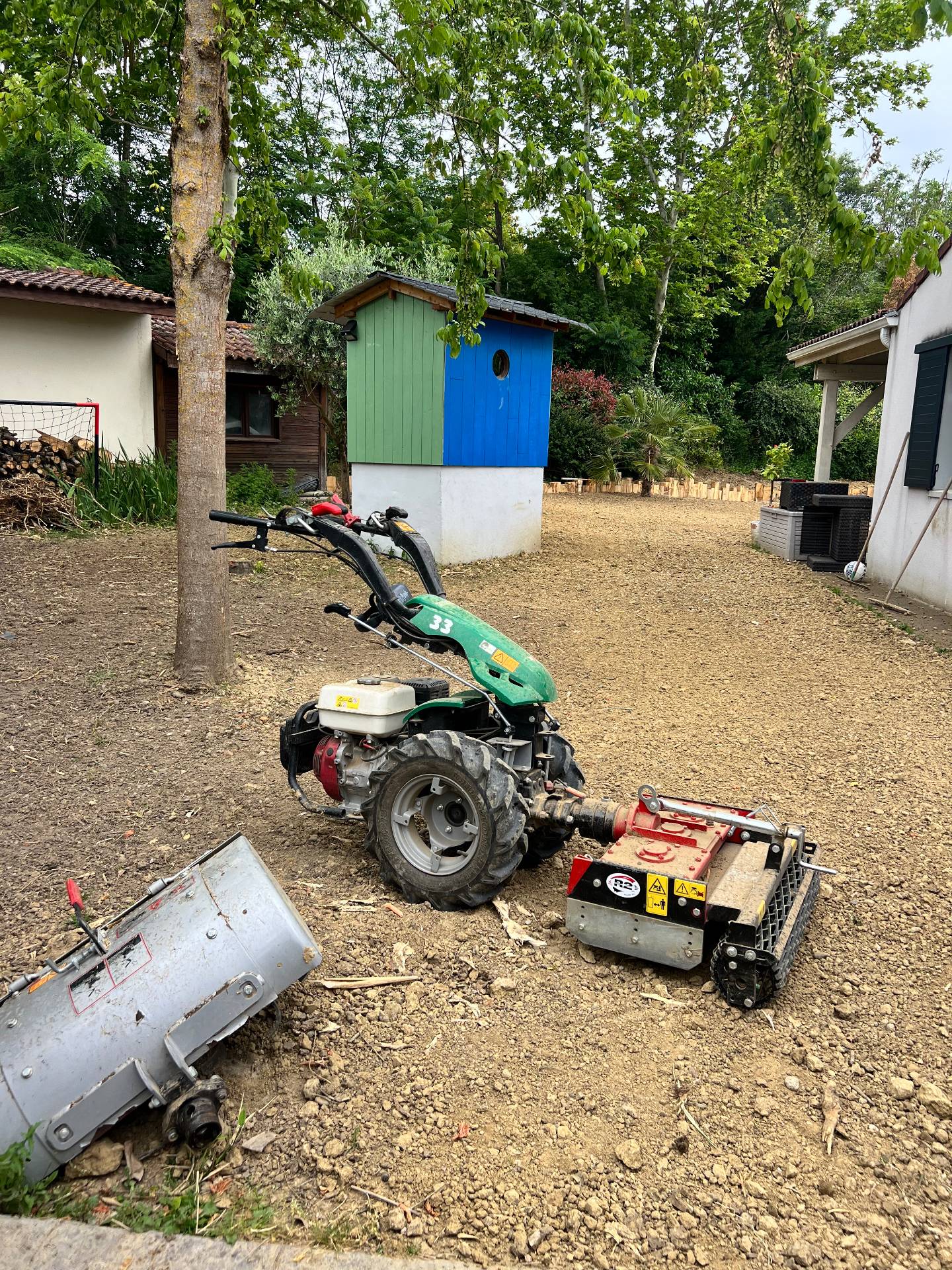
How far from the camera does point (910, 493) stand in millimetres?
10805

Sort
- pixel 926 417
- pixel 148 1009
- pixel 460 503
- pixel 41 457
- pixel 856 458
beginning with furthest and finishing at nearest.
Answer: pixel 856 458
pixel 41 457
pixel 460 503
pixel 926 417
pixel 148 1009

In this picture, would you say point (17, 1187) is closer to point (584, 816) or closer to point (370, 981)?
point (370, 981)

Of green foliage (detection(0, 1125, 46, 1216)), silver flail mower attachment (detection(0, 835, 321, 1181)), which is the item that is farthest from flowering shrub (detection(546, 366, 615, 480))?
green foliage (detection(0, 1125, 46, 1216))

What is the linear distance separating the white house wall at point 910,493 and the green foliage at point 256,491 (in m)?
8.66

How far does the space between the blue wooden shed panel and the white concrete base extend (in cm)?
20

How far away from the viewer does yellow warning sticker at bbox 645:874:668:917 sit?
10.3 feet

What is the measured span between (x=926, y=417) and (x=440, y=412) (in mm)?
5486

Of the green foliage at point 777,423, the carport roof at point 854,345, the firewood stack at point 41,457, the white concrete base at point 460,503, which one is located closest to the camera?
the carport roof at point 854,345

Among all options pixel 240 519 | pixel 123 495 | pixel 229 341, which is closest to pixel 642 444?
pixel 229 341

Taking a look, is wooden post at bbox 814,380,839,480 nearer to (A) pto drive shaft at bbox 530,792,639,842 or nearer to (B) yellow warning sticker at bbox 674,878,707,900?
(A) pto drive shaft at bbox 530,792,639,842

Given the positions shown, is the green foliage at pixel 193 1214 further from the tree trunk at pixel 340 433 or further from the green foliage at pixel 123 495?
the tree trunk at pixel 340 433

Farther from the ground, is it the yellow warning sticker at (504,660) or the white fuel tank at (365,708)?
the yellow warning sticker at (504,660)

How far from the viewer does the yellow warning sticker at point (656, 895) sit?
3.14m

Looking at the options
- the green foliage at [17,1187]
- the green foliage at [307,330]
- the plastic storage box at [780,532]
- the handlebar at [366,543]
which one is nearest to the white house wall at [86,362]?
the green foliage at [307,330]
